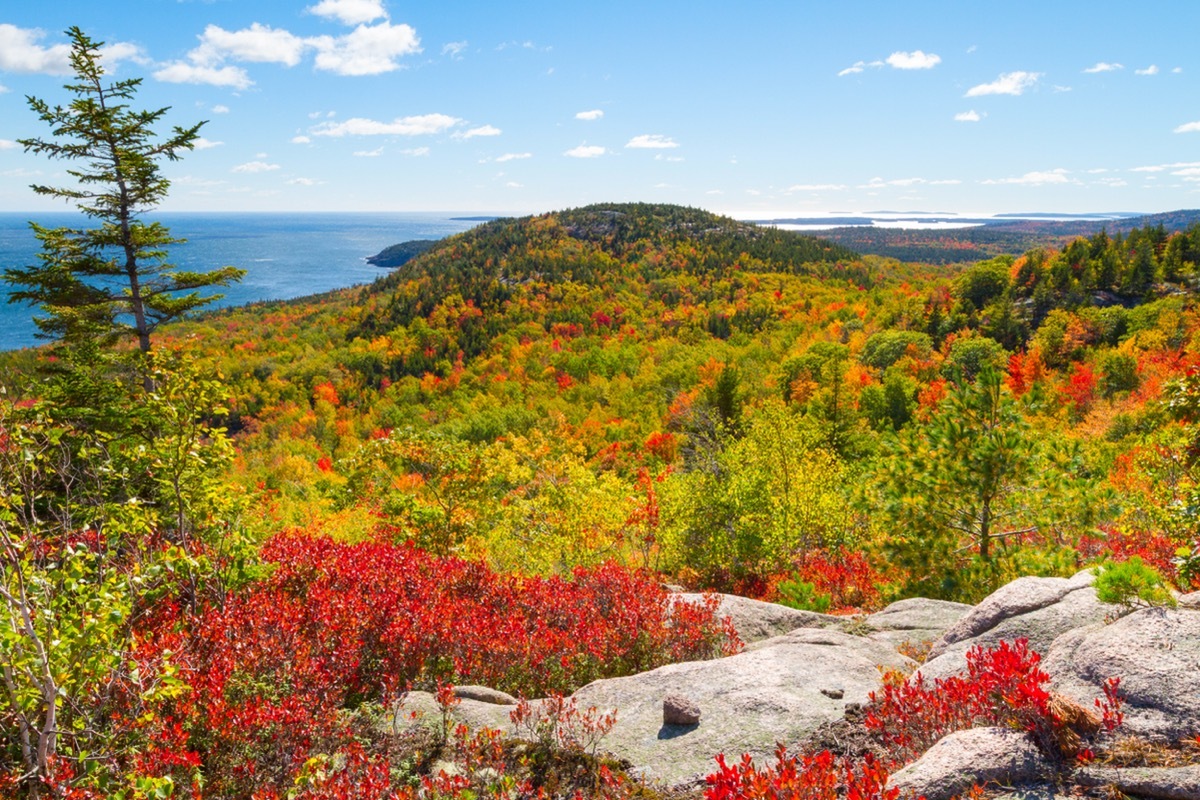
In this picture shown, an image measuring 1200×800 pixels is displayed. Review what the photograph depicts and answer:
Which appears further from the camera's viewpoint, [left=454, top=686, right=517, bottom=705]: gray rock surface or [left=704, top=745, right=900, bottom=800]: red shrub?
[left=454, top=686, right=517, bottom=705]: gray rock surface

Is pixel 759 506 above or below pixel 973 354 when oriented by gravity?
below

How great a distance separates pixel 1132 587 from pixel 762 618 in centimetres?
788

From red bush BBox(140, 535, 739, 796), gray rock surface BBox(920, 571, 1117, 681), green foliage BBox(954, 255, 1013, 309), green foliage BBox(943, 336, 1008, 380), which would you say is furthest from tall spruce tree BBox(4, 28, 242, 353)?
green foliage BBox(954, 255, 1013, 309)

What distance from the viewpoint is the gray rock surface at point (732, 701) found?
7559 mm

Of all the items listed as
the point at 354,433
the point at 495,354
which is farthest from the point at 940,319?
the point at 354,433

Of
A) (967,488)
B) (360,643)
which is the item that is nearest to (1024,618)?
(967,488)

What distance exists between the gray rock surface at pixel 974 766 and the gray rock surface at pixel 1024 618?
10.0ft

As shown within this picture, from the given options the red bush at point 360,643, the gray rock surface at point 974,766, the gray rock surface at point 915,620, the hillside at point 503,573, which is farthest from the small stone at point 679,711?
the gray rock surface at point 915,620

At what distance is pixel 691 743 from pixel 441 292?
17974 centimetres

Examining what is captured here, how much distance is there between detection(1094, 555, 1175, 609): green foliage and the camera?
6883 mm

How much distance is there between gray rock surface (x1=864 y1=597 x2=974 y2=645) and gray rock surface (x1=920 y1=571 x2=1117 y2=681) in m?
1.98

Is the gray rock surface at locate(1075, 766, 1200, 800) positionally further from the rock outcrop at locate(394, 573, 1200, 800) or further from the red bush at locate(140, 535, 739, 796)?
the red bush at locate(140, 535, 739, 796)

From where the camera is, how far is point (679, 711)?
802 centimetres

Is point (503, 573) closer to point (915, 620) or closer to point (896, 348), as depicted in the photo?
point (915, 620)
